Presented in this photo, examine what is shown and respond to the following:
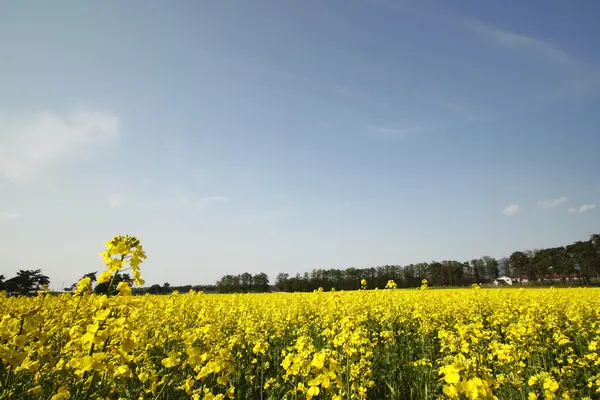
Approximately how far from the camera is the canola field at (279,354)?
2.43 metres

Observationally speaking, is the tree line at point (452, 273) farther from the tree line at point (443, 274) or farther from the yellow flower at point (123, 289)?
the yellow flower at point (123, 289)

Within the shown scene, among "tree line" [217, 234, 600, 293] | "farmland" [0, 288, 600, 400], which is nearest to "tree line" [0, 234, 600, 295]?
"tree line" [217, 234, 600, 293]

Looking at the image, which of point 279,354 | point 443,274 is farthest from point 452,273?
point 279,354

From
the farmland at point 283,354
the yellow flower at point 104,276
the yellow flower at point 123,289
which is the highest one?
the yellow flower at point 104,276

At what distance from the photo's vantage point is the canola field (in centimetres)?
243

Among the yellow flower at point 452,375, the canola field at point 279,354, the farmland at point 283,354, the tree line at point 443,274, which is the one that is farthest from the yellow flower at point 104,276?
the tree line at point 443,274

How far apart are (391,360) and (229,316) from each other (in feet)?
16.0

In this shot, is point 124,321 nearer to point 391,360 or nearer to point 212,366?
point 212,366

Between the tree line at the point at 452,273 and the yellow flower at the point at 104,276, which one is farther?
the tree line at the point at 452,273

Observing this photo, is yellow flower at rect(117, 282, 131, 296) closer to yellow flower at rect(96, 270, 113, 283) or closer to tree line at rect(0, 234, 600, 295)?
yellow flower at rect(96, 270, 113, 283)

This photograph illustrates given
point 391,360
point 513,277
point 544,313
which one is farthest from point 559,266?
point 391,360

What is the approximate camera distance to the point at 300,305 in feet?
42.5

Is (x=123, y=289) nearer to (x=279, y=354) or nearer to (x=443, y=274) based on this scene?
(x=279, y=354)

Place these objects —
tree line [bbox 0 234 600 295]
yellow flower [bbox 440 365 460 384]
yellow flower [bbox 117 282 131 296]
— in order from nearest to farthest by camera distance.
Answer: yellow flower [bbox 440 365 460 384]
yellow flower [bbox 117 282 131 296]
tree line [bbox 0 234 600 295]
